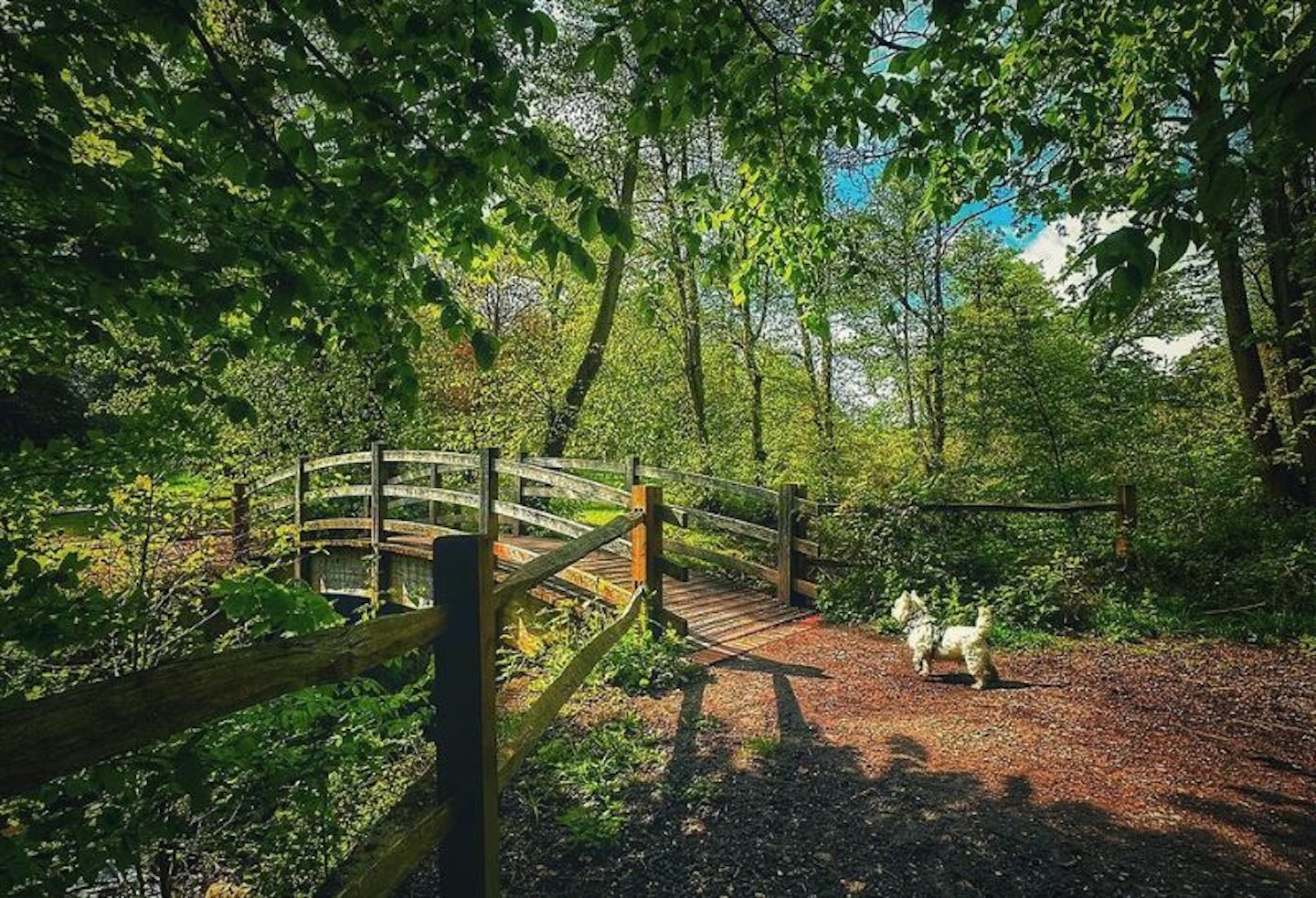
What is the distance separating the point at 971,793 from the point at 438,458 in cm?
852

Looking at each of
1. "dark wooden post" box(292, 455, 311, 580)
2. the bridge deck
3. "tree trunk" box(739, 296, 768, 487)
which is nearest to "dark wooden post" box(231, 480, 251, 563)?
"dark wooden post" box(292, 455, 311, 580)

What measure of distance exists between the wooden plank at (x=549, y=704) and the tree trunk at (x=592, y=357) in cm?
978

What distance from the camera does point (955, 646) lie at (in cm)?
566

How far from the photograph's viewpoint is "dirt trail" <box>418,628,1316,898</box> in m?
3.00

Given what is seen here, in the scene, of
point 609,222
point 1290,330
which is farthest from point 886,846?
point 1290,330

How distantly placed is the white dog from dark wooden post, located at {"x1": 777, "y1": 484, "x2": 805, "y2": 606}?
2.41 meters

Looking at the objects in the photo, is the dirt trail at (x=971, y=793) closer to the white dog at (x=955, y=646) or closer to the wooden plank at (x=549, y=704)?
the white dog at (x=955, y=646)

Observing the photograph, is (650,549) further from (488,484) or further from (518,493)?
(518,493)

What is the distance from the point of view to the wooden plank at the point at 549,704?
2.85 metres

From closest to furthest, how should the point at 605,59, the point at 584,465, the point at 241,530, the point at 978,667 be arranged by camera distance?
the point at 605,59 → the point at 978,667 → the point at 241,530 → the point at 584,465

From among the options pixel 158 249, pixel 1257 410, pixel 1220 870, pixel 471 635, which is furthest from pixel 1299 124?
pixel 1257 410

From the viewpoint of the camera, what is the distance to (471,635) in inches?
92.6

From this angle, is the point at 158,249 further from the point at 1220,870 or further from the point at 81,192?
the point at 1220,870

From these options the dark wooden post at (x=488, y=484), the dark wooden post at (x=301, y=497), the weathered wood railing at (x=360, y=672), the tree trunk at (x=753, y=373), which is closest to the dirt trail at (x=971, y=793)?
the weathered wood railing at (x=360, y=672)
